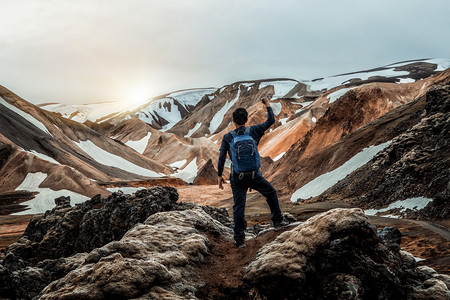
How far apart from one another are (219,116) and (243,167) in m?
161

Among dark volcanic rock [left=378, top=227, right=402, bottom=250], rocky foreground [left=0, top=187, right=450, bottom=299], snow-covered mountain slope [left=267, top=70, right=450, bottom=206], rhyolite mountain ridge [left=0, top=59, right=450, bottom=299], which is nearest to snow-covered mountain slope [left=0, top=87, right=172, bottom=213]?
rhyolite mountain ridge [left=0, top=59, right=450, bottom=299]

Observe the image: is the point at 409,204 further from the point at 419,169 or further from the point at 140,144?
the point at 140,144

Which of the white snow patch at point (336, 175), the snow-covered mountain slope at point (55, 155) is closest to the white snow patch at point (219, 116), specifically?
the snow-covered mountain slope at point (55, 155)

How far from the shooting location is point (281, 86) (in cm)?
18262

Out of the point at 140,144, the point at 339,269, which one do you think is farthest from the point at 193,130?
the point at 339,269

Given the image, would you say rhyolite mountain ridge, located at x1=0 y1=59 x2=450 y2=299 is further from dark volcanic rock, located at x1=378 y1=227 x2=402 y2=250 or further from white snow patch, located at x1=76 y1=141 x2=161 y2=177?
white snow patch, located at x1=76 y1=141 x2=161 y2=177

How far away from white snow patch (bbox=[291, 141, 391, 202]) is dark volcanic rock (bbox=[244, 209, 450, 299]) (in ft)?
75.0

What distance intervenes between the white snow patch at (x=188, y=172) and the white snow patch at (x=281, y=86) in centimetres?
8309

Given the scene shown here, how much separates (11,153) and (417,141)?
188 feet

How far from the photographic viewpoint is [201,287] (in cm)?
509

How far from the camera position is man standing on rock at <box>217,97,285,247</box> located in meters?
6.39

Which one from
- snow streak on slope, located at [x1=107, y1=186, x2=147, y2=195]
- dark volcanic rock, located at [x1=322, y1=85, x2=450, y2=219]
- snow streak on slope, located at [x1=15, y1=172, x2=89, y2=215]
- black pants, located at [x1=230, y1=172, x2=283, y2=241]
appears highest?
black pants, located at [x1=230, y1=172, x2=283, y2=241]

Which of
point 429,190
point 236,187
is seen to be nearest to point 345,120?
point 429,190

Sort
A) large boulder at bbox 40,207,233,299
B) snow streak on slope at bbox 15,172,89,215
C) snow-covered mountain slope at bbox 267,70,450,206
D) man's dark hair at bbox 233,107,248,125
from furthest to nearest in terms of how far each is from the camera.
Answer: snow streak on slope at bbox 15,172,89,215, snow-covered mountain slope at bbox 267,70,450,206, man's dark hair at bbox 233,107,248,125, large boulder at bbox 40,207,233,299
